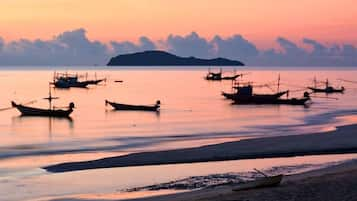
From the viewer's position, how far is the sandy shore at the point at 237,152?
23.4 meters

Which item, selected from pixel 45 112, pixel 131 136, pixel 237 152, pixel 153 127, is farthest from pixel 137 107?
pixel 237 152

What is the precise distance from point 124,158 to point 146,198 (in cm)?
862

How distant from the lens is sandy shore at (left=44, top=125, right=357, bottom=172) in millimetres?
23438

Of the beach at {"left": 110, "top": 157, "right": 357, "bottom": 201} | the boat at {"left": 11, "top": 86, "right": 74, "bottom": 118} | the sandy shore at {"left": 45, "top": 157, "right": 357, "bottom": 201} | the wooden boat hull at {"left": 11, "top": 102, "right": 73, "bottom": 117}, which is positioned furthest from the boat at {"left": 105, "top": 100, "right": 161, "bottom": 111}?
the beach at {"left": 110, "top": 157, "right": 357, "bottom": 201}

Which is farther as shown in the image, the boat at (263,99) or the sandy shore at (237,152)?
the boat at (263,99)

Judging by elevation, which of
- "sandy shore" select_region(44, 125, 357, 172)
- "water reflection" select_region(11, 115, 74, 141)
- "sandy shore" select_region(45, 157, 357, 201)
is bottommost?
"water reflection" select_region(11, 115, 74, 141)

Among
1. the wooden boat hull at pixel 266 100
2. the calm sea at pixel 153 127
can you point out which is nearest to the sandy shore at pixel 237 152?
the calm sea at pixel 153 127

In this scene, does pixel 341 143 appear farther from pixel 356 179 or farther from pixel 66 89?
pixel 66 89

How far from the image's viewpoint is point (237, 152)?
25781mm

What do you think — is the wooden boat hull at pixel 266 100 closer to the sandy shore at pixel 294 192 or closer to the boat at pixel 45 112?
the boat at pixel 45 112

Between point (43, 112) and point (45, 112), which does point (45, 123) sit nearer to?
point (45, 112)

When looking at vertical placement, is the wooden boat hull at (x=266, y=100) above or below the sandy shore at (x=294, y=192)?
below

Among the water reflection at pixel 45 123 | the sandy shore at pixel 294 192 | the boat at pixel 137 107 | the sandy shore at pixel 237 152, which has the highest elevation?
the sandy shore at pixel 294 192

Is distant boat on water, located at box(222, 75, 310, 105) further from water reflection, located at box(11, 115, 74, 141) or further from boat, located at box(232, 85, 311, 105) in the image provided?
water reflection, located at box(11, 115, 74, 141)
